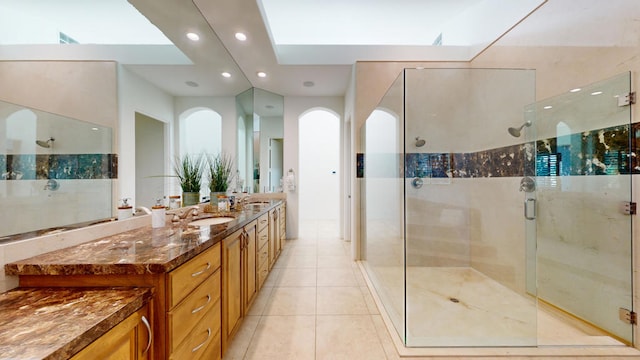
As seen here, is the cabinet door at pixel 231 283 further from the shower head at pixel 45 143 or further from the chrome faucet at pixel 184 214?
the shower head at pixel 45 143

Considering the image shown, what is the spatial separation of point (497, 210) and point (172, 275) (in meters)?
3.12

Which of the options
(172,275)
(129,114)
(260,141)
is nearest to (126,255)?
(172,275)

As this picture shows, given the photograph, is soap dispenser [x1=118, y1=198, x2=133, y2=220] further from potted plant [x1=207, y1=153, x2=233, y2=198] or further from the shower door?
the shower door

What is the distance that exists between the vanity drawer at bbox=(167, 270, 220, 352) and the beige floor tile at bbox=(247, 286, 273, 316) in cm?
83

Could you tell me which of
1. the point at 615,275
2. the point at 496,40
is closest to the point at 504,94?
the point at 496,40

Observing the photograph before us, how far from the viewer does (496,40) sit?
2783 mm

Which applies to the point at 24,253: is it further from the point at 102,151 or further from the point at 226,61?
the point at 226,61

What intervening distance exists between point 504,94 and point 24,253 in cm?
381

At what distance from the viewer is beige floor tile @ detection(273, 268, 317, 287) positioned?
2662 mm

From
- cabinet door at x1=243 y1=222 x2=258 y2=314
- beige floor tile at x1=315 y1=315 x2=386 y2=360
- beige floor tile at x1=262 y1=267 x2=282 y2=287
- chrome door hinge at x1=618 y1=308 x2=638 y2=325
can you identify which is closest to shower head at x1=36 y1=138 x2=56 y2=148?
cabinet door at x1=243 y1=222 x2=258 y2=314

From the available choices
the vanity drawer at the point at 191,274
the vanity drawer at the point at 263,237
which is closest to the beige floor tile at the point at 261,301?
the vanity drawer at the point at 263,237

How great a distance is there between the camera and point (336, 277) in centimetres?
284

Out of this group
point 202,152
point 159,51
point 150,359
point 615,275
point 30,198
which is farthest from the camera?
point 202,152

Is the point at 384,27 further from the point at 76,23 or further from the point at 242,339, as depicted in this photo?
the point at 242,339
